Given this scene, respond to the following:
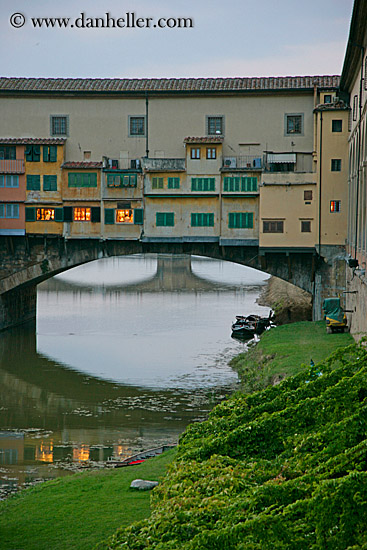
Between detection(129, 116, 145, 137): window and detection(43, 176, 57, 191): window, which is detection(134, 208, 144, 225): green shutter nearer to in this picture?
detection(129, 116, 145, 137): window

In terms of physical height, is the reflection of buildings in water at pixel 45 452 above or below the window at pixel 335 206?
below

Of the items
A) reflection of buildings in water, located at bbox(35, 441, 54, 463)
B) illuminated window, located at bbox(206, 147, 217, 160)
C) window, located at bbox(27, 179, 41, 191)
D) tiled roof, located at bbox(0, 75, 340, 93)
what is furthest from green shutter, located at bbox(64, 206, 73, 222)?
reflection of buildings in water, located at bbox(35, 441, 54, 463)

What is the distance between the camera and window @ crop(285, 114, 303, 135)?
35750 millimetres

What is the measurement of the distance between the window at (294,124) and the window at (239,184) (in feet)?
10.0

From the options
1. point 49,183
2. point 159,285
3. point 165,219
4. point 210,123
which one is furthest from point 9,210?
point 159,285

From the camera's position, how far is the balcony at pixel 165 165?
35.8 m

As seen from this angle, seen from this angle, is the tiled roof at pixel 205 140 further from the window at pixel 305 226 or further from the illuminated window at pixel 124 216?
the window at pixel 305 226

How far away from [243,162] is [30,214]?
35.8ft

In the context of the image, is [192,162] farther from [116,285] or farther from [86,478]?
[116,285]

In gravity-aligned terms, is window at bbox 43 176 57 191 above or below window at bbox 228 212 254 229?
above

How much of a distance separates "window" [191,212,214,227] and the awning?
3942 mm

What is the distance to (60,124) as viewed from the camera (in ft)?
122

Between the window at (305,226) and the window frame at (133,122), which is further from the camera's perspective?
the window frame at (133,122)

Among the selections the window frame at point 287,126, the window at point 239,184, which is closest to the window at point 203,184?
the window at point 239,184
